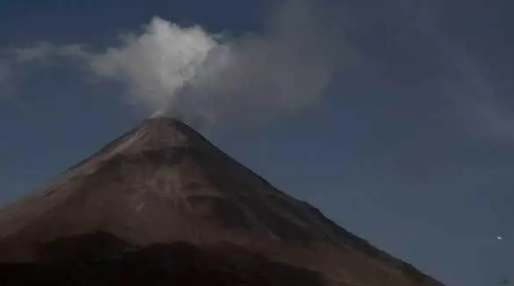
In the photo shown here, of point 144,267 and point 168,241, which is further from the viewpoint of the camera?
point 168,241

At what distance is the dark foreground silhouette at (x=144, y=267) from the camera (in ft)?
452

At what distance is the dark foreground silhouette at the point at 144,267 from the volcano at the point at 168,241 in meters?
0.19

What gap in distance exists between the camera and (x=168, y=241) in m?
161

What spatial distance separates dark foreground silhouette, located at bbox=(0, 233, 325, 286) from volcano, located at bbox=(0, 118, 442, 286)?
19 centimetres

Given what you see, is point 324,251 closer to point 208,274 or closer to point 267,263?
point 267,263

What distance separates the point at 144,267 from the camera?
145625 millimetres

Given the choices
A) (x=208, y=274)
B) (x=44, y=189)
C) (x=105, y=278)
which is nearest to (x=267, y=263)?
(x=208, y=274)

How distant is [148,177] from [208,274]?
5553cm

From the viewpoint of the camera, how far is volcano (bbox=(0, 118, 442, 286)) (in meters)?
144

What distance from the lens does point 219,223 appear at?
585ft

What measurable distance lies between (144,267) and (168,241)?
15.7 m

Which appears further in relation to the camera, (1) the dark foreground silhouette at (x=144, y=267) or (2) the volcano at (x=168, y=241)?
(2) the volcano at (x=168, y=241)

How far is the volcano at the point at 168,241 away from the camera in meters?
144

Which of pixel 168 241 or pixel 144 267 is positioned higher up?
pixel 168 241
